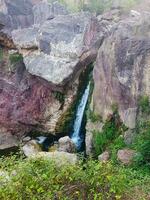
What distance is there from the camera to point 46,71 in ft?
59.1

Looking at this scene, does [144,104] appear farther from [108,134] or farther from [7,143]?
[7,143]

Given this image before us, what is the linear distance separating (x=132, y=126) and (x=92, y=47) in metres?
4.68

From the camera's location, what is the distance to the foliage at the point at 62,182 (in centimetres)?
821

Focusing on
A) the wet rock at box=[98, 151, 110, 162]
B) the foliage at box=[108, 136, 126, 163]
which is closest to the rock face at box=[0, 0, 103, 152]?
the foliage at box=[108, 136, 126, 163]

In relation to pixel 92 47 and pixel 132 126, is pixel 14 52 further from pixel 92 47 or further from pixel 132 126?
pixel 132 126

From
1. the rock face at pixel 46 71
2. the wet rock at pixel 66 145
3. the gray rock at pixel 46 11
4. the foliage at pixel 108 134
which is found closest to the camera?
the foliage at pixel 108 134

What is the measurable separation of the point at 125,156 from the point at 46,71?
5.49 m

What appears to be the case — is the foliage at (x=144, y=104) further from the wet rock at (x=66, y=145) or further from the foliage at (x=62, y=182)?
the foliage at (x=62, y=182)

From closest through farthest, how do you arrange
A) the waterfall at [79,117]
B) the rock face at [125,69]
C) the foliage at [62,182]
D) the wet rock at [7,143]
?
the foliage at [62,182]
the rock face at [125,69]
the waterfall at [79,117]
the wet rock at [7,143]

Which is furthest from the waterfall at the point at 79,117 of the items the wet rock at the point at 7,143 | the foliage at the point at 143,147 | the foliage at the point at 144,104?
the foliage at the point at 143,147

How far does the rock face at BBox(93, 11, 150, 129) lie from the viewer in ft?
48.3

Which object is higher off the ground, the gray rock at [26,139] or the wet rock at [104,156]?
the wet rock at [104,156]

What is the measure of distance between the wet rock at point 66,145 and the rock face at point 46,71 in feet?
4.74

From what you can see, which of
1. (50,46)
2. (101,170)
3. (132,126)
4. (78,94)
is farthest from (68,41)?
(101,170)
